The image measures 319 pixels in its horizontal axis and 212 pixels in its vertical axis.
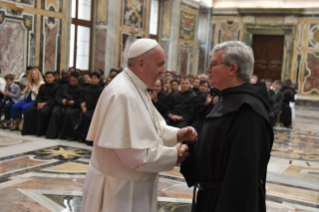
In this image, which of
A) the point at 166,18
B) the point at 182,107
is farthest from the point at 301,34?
the point at 182,107

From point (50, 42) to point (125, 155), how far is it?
8.63m

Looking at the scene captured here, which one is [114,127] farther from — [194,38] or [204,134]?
[194,38]

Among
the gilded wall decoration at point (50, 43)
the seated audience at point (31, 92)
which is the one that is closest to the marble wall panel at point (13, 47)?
the gilded wall decoration at point (50, 43)

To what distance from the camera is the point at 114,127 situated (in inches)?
85.4

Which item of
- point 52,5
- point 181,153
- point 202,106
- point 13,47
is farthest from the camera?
point 52,5

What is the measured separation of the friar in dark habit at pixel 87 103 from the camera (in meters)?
7.38

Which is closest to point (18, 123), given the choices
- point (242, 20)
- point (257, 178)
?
point (257, 178)

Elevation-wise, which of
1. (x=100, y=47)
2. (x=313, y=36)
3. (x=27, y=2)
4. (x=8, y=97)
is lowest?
(x=8, y=97)

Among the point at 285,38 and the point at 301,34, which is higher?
the point at 301,34

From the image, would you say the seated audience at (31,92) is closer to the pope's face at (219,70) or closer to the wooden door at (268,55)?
the pope's face at (219,70)

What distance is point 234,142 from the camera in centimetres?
198

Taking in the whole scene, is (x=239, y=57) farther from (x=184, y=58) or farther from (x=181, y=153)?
(x=184, y=58)

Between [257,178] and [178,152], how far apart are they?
524mm

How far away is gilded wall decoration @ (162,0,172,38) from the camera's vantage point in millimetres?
14977
